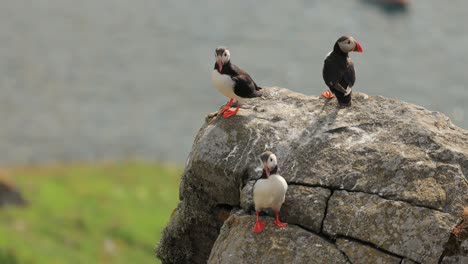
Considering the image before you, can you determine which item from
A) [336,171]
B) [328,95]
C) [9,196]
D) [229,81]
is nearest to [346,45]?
[328,95]

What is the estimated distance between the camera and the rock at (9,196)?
38531 millimetres

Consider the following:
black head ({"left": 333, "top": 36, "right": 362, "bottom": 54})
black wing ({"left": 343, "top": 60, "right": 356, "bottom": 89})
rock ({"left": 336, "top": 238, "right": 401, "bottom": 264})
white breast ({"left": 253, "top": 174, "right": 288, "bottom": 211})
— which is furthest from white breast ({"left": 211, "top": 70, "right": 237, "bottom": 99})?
rock ({"left": 336, "top": 238, "right": 401, "bottom": 264})

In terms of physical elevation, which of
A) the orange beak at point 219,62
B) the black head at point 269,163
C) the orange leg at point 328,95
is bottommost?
the black head at point 269,163

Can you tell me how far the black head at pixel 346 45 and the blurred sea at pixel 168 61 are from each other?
34.6m

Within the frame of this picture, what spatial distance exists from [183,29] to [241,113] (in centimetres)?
Answer: 5902

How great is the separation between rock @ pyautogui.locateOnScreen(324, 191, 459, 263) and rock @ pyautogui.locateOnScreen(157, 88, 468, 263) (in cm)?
2

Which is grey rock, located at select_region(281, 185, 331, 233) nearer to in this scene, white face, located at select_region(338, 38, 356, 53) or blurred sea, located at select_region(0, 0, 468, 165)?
white face, located at select_region(338, 38, 356, 53)

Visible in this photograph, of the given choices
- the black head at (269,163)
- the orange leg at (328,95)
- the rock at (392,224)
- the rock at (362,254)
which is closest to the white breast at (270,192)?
the black head at (269,163)

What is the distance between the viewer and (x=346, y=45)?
16734 millimetres

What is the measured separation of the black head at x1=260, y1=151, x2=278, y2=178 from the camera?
13.9 meters

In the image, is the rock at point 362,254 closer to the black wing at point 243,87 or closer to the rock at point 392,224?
the rock at point 392,224

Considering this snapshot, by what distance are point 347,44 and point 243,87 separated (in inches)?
91.5

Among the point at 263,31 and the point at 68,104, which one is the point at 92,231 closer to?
the point at 68,104

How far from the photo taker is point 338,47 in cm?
1695
